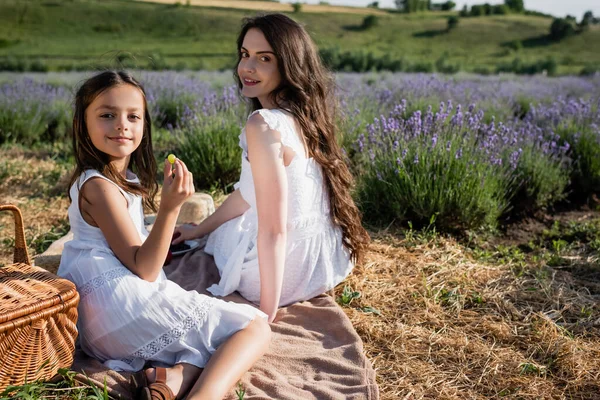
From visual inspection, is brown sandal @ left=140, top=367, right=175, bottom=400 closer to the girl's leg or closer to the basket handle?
the girl's leg

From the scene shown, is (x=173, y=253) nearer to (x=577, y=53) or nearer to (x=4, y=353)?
(x=4, y=353)

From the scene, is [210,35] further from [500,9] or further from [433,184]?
[433,184]

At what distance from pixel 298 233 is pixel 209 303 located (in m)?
0.74

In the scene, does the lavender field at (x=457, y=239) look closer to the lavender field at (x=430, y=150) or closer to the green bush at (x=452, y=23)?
the lavender field at (x=430, y=150)

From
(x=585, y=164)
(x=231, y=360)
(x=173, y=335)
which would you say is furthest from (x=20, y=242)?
(x=585, y=164)

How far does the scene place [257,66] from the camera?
8.60 ft

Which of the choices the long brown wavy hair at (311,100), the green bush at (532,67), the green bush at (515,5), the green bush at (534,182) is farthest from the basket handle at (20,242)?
the green bush at (515,5)

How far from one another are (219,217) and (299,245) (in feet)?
2.25

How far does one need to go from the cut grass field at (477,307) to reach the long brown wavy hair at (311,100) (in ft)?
1.35

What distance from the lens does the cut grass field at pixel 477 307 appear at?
2.36 meters

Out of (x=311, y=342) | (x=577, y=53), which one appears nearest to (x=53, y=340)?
(x=311, y=342)

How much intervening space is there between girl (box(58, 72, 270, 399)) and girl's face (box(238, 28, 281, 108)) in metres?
0.53

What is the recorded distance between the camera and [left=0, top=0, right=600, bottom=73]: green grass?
29000 millimetres

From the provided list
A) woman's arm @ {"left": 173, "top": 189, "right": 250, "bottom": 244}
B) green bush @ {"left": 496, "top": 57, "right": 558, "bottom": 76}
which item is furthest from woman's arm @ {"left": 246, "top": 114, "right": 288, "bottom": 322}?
green bush @ {"left": 496, "top": 57, "right": 558, "bottom": 76}
